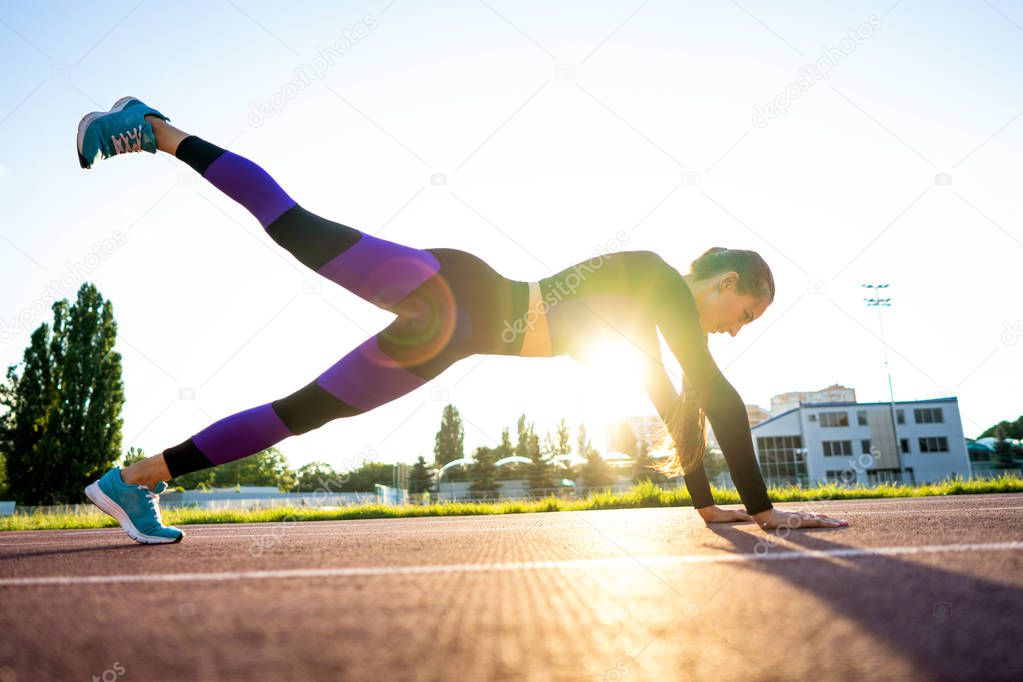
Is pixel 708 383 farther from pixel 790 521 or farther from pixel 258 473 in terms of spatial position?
pixel 258 473

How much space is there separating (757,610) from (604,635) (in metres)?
0.27

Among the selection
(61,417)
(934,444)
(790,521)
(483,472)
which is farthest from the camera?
(934,444)

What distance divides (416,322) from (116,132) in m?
1.61

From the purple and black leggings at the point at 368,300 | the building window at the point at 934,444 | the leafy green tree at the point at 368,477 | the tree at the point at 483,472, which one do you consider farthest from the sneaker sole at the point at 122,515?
the leafy green tree at the point at 368,477

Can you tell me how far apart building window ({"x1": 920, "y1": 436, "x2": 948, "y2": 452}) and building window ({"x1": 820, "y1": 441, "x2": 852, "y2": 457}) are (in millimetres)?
5964

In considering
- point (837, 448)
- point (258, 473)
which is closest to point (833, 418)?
point (837, 448)

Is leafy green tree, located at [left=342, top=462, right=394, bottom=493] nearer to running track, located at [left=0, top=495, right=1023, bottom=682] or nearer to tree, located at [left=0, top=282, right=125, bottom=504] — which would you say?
tree, located at [left=0, top=282, right=125, bottom=504]

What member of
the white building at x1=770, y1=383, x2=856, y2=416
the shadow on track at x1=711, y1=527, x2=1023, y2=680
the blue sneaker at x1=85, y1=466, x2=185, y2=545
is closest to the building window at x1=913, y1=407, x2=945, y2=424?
the white building at x1=770, y1=383, x2=856, y2=416

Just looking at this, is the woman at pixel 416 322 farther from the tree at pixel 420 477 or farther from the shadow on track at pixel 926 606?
the tree at pixel 420 477

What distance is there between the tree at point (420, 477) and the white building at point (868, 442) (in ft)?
88.0

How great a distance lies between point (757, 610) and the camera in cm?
94

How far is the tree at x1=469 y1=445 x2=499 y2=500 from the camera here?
42406 millimetres

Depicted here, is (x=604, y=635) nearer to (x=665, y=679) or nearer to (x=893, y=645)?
(x=665, y=679)

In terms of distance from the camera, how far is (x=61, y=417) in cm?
2842
